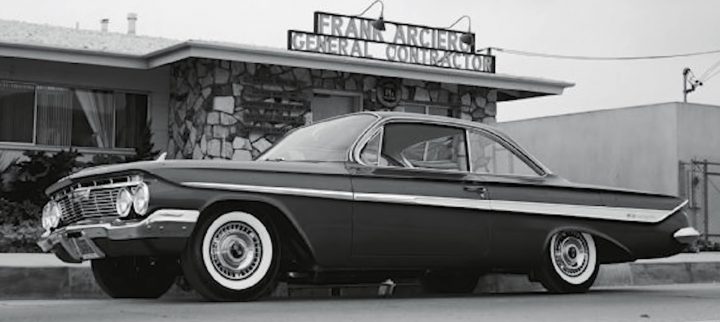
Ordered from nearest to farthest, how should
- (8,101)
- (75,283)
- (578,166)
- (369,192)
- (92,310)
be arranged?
(92,310) → (369,192) → (75,283) → (8,101) → (578,166)

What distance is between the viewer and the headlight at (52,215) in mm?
7573

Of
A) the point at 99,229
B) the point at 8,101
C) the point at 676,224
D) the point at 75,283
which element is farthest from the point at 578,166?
the point at 99,229

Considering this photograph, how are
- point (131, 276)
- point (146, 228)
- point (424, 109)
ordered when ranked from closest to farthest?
point (146, 228) → point (131, 276) → point (424, 109)

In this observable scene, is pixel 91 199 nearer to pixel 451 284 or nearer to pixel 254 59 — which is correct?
pixel 451 284

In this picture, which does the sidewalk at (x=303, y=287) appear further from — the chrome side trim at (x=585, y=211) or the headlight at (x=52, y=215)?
the chrome side trim at (x=585, y=211)

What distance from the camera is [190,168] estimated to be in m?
6.82

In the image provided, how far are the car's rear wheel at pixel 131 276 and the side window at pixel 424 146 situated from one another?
1850 millimetres

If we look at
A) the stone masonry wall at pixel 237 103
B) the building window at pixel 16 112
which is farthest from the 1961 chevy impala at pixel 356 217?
the building window at pixel 16 112

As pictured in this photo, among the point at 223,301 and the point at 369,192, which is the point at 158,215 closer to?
the point at 223,301

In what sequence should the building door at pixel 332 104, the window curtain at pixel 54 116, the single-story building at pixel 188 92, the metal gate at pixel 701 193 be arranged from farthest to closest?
the metal gate at pixel 701 193 → the building door at pixel 332 104 → the window curtain at pixel 54 116 → the single-story building at pixel 188 92

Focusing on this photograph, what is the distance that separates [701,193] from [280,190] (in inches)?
652

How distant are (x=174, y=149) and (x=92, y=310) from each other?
36.6 ft

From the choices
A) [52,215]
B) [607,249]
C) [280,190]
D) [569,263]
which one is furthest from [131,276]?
[607,249]

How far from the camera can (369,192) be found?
293 inches
